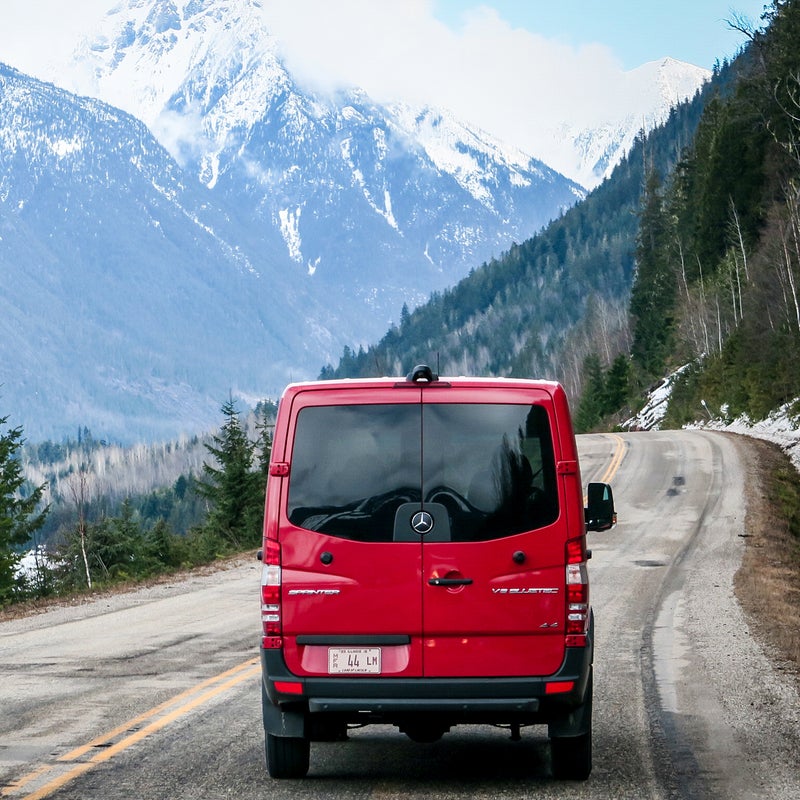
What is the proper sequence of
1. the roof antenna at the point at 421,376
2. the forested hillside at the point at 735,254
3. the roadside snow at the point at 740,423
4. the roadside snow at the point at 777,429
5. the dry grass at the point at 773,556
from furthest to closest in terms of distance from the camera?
the forested hillside at the point at 735,254
the roadside snow at the point at 740,423
the roadside snow at the point at 777,429
the dry grass at the point at 773,556
the roof antenna at the point at 421,376

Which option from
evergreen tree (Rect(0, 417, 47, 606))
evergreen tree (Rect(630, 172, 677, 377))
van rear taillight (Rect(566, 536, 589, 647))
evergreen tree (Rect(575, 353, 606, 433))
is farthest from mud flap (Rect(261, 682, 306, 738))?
evergreen tree (Rect(575, 353, 606, 433))

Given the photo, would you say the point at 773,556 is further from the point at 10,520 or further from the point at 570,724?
the point at 10,520

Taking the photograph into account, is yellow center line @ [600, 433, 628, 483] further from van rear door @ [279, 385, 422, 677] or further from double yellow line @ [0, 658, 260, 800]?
van rear door @ [279, 385, 422, 677]

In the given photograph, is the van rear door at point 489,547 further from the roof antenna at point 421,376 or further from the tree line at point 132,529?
the tree line at point 132,529

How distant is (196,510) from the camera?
196 metres

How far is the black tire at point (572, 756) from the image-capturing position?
7.41m

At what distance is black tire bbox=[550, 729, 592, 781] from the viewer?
7414 mm

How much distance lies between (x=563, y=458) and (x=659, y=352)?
8681 centimetres

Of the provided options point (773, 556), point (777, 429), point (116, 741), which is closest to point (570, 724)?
point (116, 741)

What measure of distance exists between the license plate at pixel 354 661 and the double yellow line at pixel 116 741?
168 cm

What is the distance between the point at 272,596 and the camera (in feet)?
23.5

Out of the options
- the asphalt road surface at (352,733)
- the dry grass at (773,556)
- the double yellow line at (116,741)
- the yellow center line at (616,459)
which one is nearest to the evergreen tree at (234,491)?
the yellow center line at (616,459)

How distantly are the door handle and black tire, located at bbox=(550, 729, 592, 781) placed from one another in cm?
110

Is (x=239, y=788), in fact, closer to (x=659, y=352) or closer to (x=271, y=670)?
(x=271, y=670)
